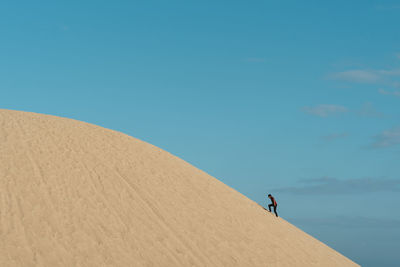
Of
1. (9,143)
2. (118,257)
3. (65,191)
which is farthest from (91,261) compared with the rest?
(9,143)

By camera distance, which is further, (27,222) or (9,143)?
(9,143)

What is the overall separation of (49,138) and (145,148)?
18.7 ft

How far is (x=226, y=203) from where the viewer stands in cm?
2661

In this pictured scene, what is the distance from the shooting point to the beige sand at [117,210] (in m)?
18.2

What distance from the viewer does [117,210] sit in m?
21.1

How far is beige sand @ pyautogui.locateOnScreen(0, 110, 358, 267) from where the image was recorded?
59.6 feet

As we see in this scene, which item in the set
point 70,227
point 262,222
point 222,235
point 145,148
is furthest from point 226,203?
point 70,227

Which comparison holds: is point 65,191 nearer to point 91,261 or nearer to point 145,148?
point 91,261

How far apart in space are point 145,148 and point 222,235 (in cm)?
843

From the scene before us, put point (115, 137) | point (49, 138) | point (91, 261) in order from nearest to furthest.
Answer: point (91, 261), point (49, 138), point (115, 137)

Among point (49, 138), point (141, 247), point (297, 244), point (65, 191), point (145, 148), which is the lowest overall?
point (141, 247)

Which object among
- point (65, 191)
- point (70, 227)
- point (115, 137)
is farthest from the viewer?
point (115, 137)

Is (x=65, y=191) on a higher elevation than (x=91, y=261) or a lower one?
higher

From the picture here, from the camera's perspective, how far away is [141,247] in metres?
19.3
